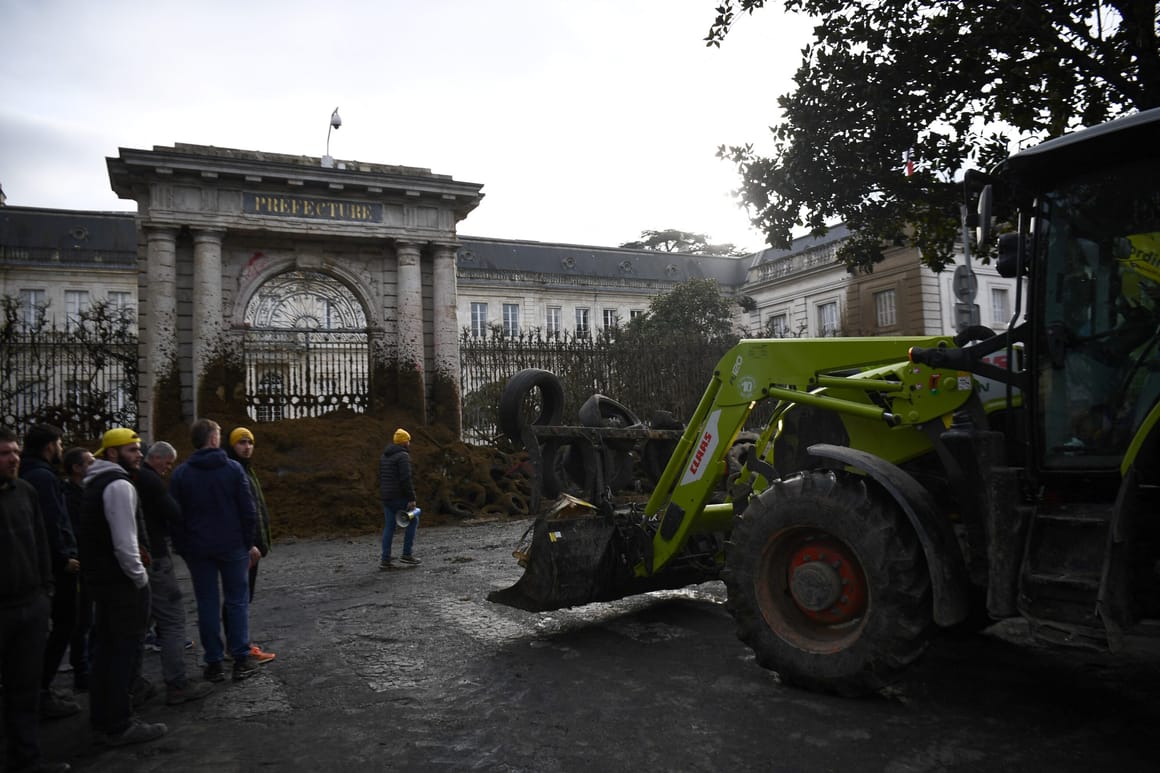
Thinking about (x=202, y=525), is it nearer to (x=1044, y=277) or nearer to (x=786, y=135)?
(x=1044, y=277)

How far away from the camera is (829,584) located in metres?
4.52

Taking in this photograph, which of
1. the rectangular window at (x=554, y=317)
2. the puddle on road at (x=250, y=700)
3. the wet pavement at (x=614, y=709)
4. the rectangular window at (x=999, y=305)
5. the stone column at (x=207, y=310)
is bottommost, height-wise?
the puddle on road at (x=250, y=700)

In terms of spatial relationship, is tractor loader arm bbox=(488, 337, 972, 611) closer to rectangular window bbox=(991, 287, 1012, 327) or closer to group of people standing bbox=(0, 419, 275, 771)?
group of people standing bbox=(0, 419, 275, 771)

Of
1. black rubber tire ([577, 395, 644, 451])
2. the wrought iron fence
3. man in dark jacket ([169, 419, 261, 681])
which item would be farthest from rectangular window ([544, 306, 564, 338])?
man in dark jacket ([169, 419, 261, 681])

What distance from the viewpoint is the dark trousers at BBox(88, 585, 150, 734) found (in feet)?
14.3

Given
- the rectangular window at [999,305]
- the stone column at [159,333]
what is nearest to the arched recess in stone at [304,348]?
the stone column at [159,333]

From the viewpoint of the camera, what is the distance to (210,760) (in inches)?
158

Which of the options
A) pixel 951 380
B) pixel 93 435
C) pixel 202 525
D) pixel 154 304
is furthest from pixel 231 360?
pixel 951 380

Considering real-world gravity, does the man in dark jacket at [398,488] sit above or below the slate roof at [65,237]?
below

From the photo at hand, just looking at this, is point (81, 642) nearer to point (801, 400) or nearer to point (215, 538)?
point (215, 538)

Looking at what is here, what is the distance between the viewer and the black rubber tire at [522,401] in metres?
6.58

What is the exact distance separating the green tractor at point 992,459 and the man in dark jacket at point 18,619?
12.5 feet

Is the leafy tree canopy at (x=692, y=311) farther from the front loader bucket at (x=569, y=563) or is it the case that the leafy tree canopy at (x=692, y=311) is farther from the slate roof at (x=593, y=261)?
the front loader bucket at (x=569, y=563)

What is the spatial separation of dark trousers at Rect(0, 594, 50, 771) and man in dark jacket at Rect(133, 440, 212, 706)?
3.69 ft
